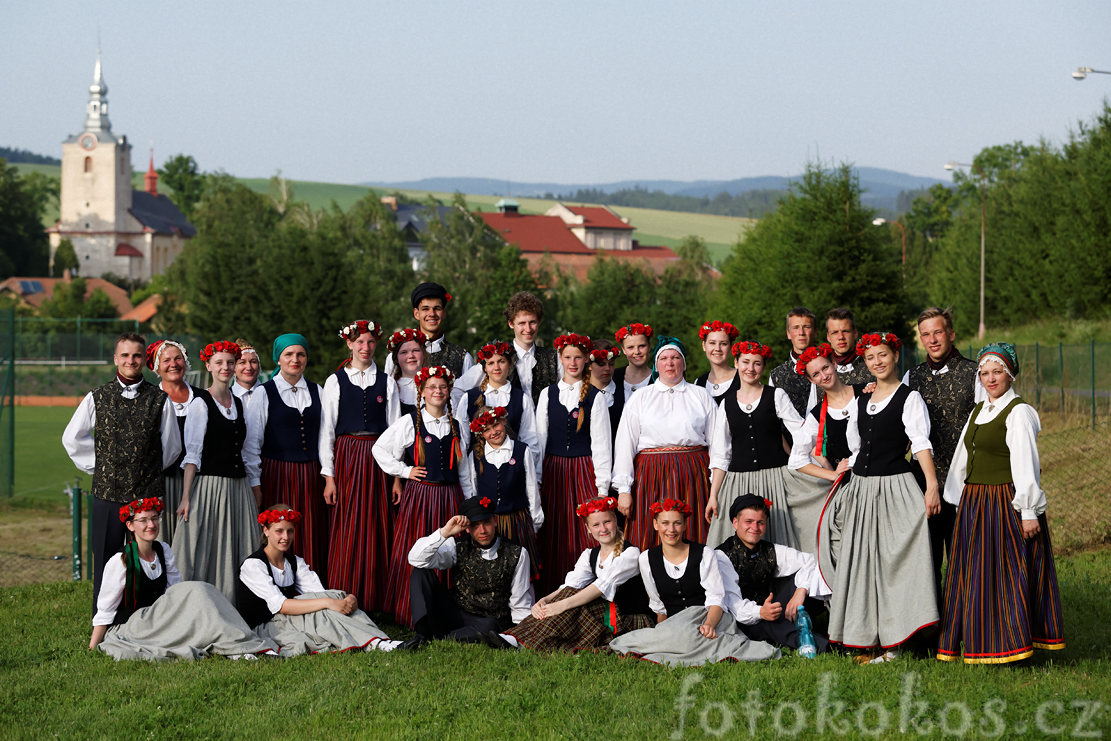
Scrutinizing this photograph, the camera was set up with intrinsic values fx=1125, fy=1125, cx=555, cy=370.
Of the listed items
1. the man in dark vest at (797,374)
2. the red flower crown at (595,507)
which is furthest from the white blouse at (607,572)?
the man in dark vest at (797,374)

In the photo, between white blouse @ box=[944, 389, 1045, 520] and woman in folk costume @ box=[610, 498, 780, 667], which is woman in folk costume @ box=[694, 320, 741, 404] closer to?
woman in folk costume @ box=[610, 498, 780, 667]

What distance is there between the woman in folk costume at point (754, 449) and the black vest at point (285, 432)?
237cm

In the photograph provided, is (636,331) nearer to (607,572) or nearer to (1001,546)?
(607,572)

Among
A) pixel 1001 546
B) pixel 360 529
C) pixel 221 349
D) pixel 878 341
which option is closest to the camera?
pixel 1001 546

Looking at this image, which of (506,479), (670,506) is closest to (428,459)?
(506,479)

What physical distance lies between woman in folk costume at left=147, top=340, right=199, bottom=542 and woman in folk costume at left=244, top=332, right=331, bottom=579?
1.28 ft

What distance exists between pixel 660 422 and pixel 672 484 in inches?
13.8

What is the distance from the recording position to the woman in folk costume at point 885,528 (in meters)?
5.36

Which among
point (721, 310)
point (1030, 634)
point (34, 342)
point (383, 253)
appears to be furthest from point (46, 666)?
point (383, 253)

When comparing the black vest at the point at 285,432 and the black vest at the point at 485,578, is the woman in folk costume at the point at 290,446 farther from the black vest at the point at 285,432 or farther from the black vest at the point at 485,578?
the black vest at the point at 485,578

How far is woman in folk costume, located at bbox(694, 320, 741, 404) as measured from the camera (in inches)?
252

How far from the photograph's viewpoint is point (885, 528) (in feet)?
17.9

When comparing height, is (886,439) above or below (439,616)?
above

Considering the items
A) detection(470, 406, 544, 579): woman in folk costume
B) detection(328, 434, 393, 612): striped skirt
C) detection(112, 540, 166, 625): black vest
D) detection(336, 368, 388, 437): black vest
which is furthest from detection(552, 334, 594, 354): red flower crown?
detection(112, 540, 166, 625): black vest
